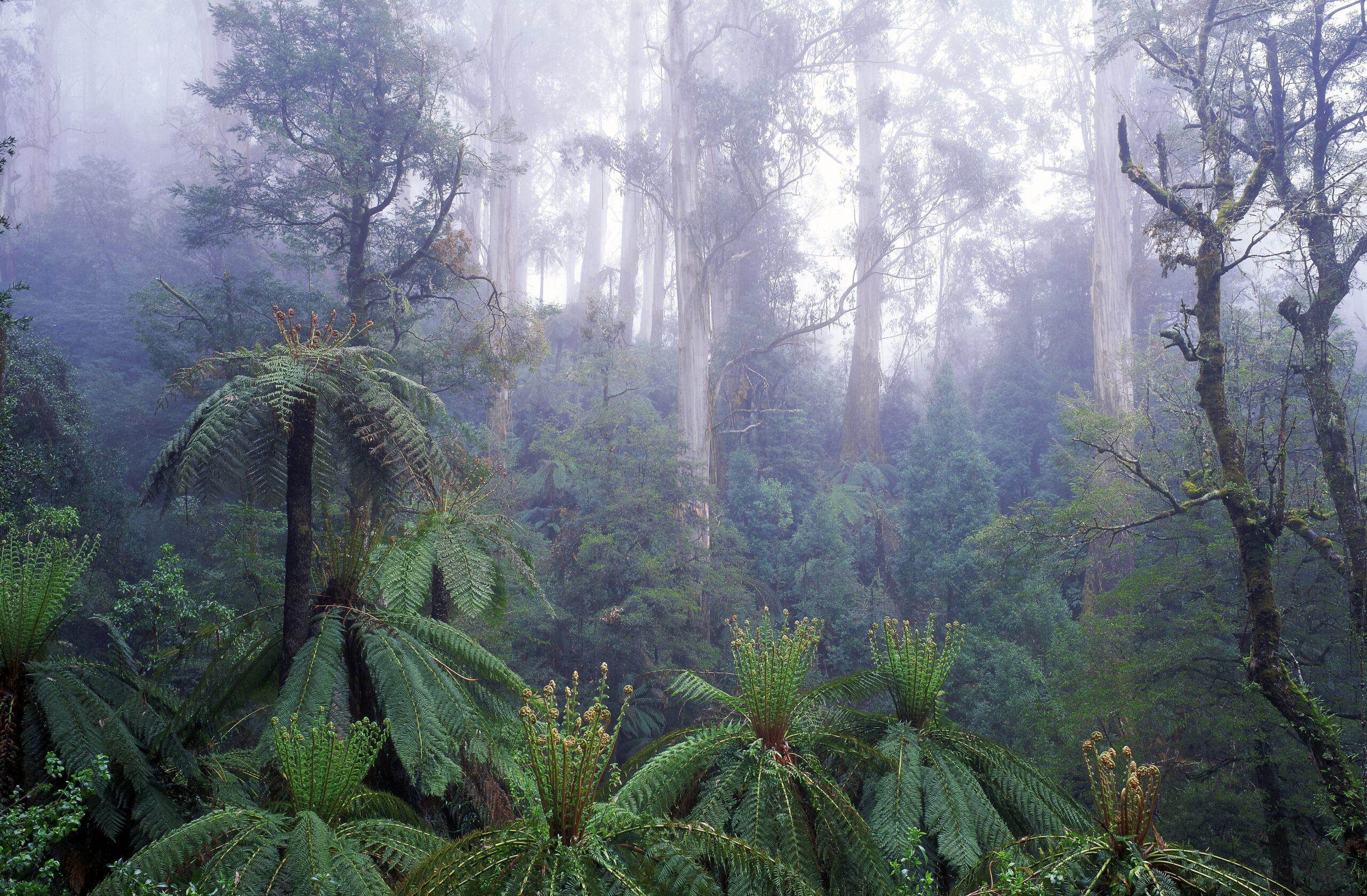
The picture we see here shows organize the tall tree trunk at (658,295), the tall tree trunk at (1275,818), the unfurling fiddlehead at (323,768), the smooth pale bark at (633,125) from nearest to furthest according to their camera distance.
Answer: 1. the unfurling fiddlehead at (323,768)
2. the tall tree trunk at (1275,818)
3. the tall tree trunk at (658,295)
4. the smooth pale bark at (633,125)

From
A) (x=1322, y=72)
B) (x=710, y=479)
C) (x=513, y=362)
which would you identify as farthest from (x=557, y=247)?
(x=1322, y=72)

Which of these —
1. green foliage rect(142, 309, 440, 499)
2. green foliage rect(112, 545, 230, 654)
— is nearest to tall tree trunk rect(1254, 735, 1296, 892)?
green foliage rect(142, 309, 440, 499)

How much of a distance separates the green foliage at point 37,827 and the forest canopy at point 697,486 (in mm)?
32

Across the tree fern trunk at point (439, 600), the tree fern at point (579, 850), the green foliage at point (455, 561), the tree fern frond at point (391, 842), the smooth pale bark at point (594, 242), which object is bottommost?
the tree fern frond at point (391, 842)

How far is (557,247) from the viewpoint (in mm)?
33906

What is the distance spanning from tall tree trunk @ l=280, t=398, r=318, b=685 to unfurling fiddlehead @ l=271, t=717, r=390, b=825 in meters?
0.85

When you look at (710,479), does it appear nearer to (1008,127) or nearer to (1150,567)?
(1150,567)

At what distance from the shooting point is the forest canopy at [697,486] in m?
3.02

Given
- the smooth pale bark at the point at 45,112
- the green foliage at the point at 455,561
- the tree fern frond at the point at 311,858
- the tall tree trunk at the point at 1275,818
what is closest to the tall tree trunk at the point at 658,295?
the tall tree trunk at the point at 1275,818

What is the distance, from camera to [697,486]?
537 inches

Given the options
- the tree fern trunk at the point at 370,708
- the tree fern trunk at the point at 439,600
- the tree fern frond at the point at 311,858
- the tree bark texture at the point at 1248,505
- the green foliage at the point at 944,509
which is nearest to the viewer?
the tree fern frond at the point at 311,858

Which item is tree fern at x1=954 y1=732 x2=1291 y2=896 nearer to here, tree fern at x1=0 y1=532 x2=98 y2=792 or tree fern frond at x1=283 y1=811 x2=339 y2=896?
tree fern frond at x1=283 y1=811 x2=339 y2=896

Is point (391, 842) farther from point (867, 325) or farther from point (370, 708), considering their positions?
point (867, 325)

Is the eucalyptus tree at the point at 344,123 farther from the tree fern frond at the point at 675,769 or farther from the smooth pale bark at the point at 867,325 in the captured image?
the smooth pale bark at the point at 867,325
